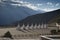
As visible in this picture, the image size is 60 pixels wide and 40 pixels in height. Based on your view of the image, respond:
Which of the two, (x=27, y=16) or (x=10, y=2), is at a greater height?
(x=10, y=2)

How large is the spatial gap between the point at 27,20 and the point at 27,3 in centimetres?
161

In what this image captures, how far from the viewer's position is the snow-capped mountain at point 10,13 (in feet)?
51.7

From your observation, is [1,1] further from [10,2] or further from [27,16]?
[27,16]

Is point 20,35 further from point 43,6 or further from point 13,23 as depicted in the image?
point 43,6

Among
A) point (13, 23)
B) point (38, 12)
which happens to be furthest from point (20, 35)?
point (38, 12)

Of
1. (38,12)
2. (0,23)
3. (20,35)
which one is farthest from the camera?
(38,12)

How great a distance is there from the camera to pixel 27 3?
1695 centimetres

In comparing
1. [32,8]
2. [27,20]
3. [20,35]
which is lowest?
[20,35]

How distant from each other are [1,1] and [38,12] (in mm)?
3114

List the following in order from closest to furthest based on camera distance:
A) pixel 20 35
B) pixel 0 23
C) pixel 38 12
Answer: pixel 20 35 < pixel 0 23 < pixel 38 12

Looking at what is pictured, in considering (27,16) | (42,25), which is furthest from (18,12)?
(42,25)

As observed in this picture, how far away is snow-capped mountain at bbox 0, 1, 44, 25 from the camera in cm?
1577

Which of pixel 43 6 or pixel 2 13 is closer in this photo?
pixel 2 13

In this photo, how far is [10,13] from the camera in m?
16.1
